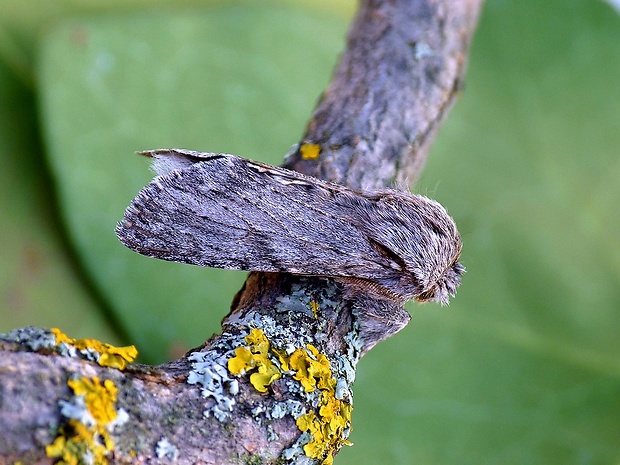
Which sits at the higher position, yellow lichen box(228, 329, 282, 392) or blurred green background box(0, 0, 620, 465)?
blurred green background box(0, 0, 620, 465)

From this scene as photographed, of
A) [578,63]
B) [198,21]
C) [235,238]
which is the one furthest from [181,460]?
[578,63]

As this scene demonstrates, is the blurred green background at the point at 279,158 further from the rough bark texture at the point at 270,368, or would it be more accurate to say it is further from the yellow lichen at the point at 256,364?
the yellow lichen at the point at 256,364

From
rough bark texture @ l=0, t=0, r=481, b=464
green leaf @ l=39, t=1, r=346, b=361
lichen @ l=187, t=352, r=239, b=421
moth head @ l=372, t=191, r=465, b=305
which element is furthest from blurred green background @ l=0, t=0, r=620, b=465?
lichen @ l=187, t=352, r=239, b=421

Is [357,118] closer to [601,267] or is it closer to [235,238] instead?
[235,238]

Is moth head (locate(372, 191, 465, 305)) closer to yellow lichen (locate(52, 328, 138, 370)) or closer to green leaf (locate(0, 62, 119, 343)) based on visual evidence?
yellow lichen (locate(52, 328, 138, 370))

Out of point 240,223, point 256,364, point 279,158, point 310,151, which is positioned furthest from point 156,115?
point 256,364

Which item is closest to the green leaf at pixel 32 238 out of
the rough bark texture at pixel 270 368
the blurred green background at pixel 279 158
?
the blurred green background at pixel 279 158

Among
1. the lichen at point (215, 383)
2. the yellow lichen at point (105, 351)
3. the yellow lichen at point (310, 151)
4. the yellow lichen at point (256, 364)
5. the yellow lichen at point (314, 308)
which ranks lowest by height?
the yellow lichen at point (105, 351)
